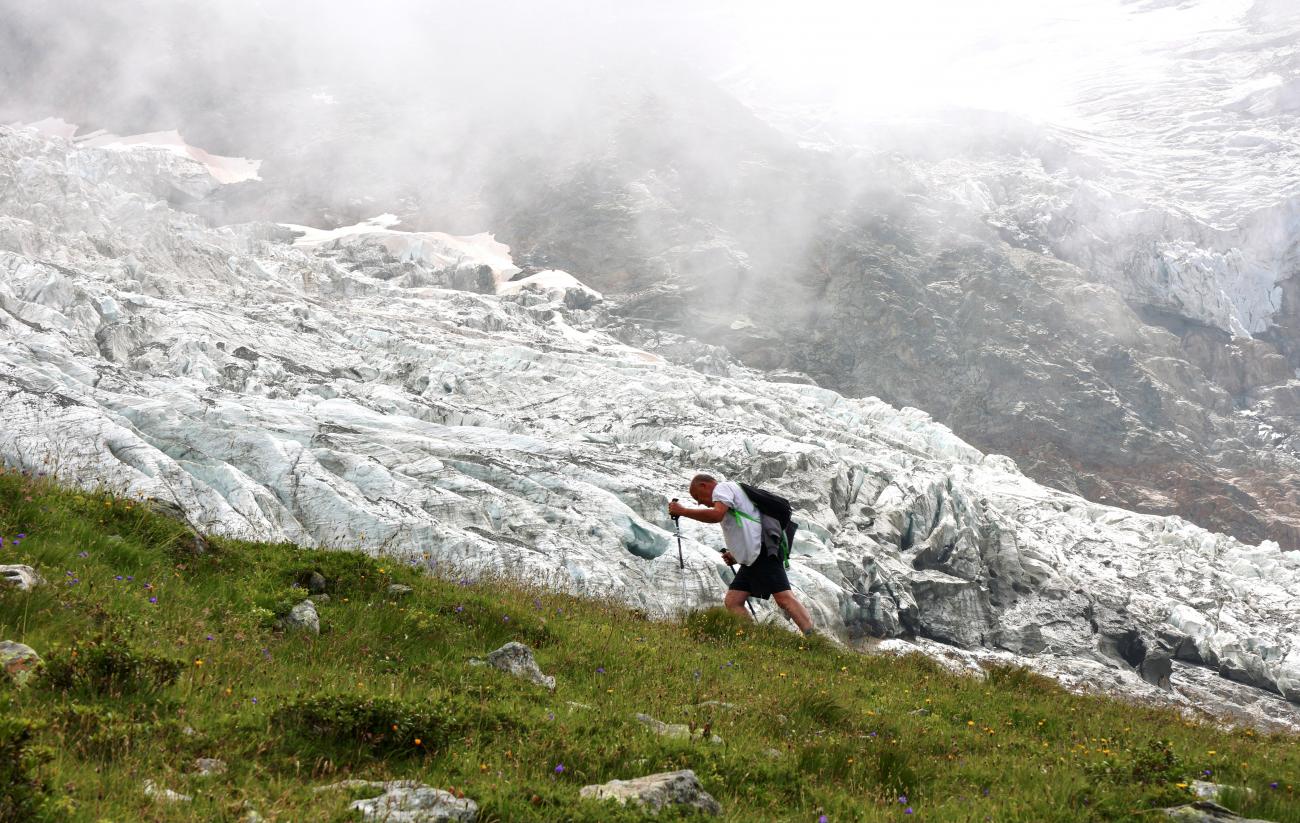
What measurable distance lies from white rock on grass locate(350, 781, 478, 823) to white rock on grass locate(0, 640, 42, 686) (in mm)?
2273

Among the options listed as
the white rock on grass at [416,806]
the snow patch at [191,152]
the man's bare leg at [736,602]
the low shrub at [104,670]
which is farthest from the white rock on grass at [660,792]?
the snow patch at [191,152]

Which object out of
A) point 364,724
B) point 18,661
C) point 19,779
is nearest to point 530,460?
point 364,724

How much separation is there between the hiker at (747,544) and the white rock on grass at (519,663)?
339 centimetres

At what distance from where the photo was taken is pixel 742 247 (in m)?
130

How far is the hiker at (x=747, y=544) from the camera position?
10484 mm

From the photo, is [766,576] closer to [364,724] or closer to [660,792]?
[660,792]

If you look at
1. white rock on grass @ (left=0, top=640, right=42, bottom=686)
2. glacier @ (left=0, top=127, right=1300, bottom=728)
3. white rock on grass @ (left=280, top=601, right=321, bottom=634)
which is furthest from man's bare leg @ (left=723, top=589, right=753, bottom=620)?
white rock on grass @ (left=0, top=640, right=42, bottom=686)

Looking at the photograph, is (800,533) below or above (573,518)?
below

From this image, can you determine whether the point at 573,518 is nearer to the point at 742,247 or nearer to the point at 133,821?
the point at 133,821

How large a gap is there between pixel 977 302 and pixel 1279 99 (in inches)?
3547

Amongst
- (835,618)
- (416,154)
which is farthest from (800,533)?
(416,154)

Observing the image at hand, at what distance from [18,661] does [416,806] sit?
2685mm

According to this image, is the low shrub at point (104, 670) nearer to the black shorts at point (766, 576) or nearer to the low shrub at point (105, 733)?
the low shrub at point (105, 733)

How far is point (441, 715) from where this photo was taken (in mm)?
5375
